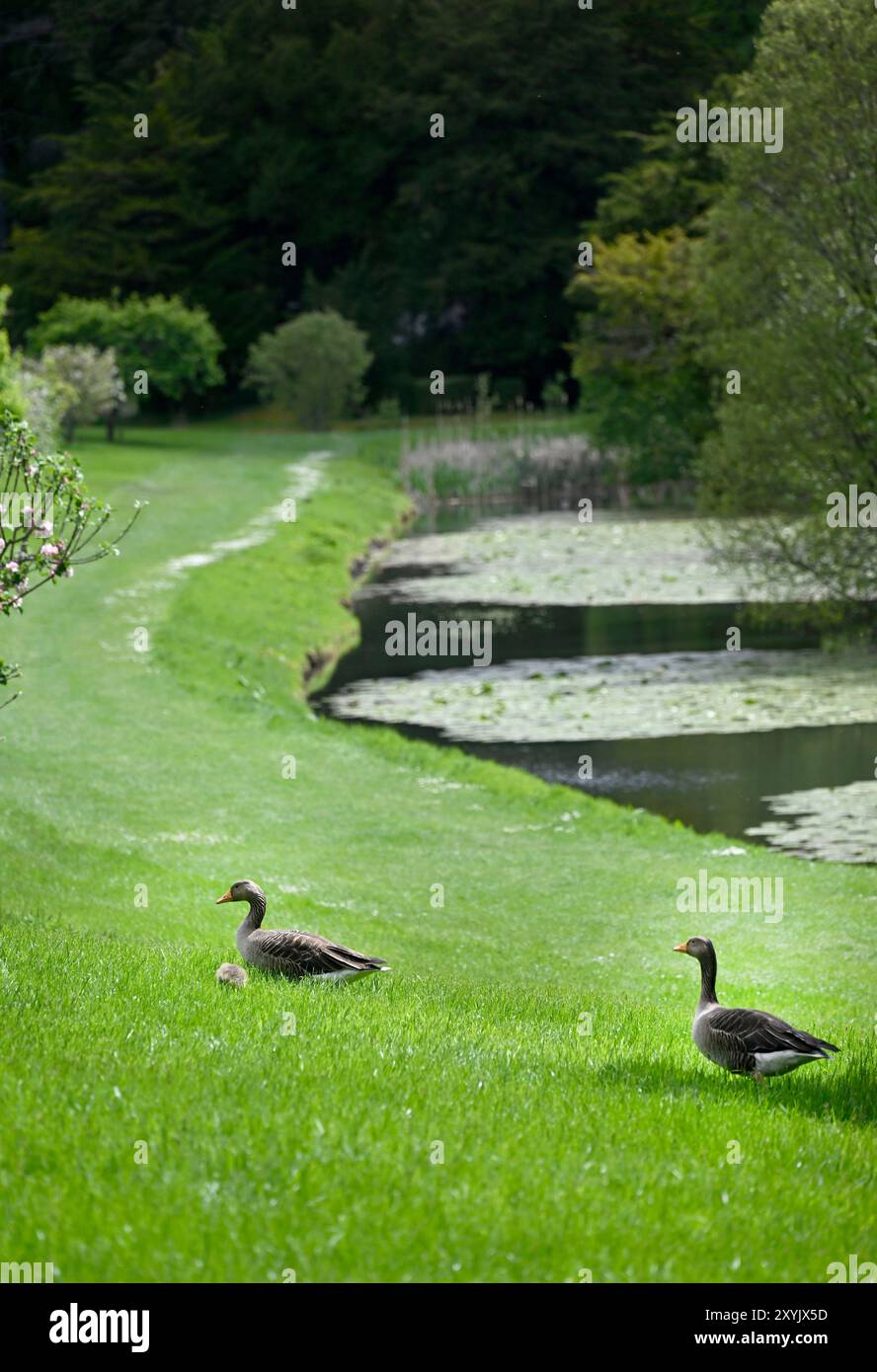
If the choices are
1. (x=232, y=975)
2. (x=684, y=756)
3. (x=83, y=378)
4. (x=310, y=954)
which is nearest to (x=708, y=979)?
(x=310, y=954)

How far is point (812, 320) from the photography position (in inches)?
1307

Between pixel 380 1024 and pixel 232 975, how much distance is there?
4.01 feet

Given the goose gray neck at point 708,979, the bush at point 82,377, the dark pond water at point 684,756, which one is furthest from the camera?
the bush at point 82,377

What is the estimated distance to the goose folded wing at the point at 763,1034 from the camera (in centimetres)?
969

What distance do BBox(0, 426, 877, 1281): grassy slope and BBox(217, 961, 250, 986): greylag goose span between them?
0.87 feet

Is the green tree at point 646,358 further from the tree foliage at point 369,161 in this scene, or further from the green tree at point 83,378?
the tree foliage at point 369,161

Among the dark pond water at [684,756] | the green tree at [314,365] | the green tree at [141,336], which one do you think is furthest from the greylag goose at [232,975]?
the green tree at [314,365]

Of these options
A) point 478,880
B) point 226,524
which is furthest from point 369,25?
point 478,880

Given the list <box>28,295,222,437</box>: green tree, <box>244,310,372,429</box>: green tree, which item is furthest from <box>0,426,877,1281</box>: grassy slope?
<box>244,310,372,429</box>: green tree

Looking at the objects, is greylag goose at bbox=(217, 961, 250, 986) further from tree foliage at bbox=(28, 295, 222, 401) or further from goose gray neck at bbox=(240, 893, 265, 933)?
tree foliage at bbox=(28, 295, 222, 401)

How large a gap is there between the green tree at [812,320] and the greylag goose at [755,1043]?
Result: 75.3ft

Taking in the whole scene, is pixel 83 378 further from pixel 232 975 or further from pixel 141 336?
pixel 232 975

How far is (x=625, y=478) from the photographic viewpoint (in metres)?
70.8
